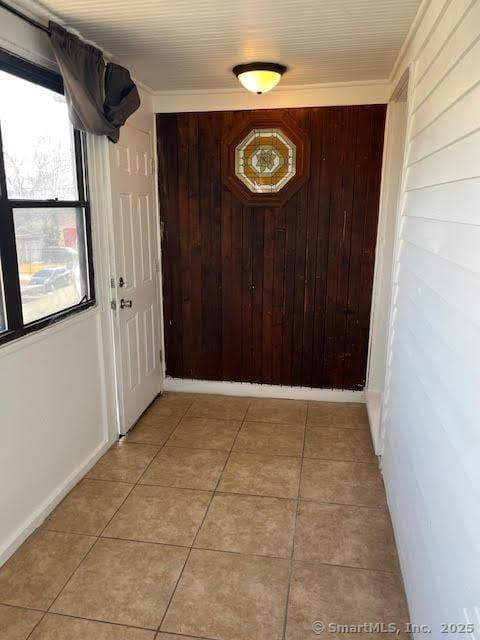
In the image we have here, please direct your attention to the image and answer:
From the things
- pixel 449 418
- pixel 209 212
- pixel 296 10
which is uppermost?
pixel 296 10

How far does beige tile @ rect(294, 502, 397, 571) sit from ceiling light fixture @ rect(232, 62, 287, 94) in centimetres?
233

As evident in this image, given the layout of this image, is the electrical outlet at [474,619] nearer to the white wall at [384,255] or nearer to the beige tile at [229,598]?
the beige tile at [229,598]

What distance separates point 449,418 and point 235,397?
8.22 feet

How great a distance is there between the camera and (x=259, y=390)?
12.3 ft

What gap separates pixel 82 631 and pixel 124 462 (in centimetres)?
115

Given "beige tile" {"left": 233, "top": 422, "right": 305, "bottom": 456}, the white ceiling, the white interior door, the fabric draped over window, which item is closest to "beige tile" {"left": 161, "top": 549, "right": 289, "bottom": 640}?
"beige tile" {"left": 233, "top": 422, "right": 305, "bottom": 456}

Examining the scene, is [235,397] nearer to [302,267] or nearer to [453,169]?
[302,267]

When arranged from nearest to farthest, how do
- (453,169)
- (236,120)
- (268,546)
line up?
(453,169)
(268,546)
(236,120)

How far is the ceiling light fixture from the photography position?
8.84ft

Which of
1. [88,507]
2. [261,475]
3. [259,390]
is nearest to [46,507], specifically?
[88,507]

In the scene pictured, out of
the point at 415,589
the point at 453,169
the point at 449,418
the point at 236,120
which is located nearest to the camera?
the point at 449,418

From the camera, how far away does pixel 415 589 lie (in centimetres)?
170

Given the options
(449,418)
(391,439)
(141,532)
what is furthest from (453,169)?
(141,532)

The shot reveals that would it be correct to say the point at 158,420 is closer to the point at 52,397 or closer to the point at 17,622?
the point at 52,397
